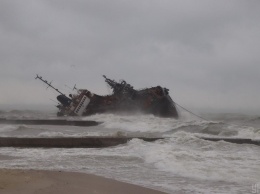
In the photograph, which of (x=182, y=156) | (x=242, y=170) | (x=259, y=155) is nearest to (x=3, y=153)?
(x=182, y=156)

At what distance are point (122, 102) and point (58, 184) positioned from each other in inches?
1161

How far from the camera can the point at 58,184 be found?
19.1 ft

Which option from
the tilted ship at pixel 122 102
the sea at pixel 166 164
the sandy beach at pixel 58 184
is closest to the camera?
the sandy beach at pixel 58 184

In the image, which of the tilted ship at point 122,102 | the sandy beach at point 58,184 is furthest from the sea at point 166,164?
the tilted ship at point 122,102

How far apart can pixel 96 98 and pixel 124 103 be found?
4.18 m

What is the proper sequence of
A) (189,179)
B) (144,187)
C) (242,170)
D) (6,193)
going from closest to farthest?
(6,193), (144,187), (189,179), (242,170)

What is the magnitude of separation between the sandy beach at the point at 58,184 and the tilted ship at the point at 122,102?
87.1 ft

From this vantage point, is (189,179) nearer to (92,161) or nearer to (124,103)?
(92,161)

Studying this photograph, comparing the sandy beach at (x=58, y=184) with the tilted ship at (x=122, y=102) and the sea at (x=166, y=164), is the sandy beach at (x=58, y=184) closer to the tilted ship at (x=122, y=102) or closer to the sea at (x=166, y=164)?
the sea at (x=166, y=164)

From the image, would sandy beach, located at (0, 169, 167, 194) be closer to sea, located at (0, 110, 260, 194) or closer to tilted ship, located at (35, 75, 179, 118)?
sea, located at (0, 110, 260, 194)

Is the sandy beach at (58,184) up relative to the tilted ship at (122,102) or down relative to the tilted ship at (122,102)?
down

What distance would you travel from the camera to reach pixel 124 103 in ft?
116

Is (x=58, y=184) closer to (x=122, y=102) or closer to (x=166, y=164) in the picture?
(x=166, y=164)

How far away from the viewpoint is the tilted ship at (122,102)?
108 feet
